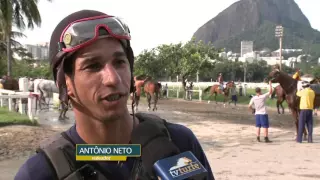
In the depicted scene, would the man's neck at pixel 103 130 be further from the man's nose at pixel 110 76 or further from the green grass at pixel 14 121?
the green grass at pixel 14 121

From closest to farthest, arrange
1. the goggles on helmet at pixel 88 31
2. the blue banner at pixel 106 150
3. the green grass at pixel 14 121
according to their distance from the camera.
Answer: the blue banner at pixel 106 150 → the goggles on helmet at pixel 88 31 → the green grass at pixel 14 121

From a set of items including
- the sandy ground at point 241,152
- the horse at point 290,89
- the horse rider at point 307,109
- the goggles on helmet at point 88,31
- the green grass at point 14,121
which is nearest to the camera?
the goggles on helmet at point 88,31

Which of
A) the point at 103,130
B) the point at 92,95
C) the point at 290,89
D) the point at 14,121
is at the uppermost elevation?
the point at 92,95

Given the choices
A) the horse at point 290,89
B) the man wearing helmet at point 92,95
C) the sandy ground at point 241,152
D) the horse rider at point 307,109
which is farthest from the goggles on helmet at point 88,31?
the horse at point 290,89

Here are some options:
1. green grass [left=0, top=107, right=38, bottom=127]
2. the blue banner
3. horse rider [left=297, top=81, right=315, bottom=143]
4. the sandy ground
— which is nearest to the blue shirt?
the blue banner

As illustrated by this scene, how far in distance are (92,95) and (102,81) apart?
55 mm

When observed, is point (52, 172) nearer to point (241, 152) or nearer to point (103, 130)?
point (103, 130)

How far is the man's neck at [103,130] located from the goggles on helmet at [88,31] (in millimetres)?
227

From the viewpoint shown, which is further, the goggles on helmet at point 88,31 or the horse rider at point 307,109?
the horse rider at point 307,109

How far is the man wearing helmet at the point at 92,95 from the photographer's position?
1.09 meters

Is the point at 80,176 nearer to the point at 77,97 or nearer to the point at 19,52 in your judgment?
the point at 77,97

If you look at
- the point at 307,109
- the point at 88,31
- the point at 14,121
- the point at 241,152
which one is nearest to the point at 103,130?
the point at 88,31

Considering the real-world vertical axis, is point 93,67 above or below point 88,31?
below

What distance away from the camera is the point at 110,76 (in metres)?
1.09
